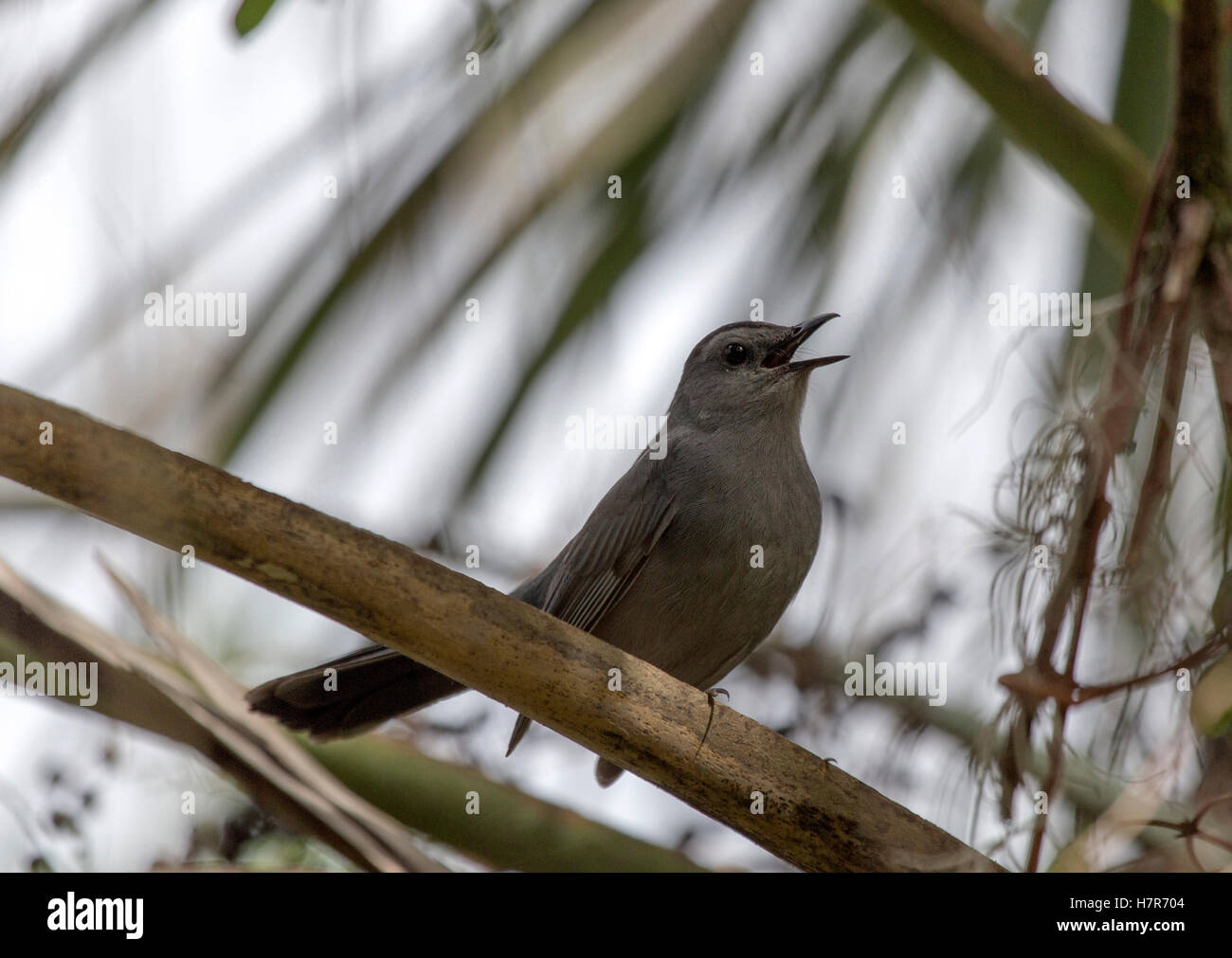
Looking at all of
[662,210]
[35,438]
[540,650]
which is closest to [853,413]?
[662,210]

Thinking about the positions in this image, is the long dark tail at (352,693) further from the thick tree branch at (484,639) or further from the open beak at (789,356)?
the open beak at (789,356)

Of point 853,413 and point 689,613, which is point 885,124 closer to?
Answer: point 853,413

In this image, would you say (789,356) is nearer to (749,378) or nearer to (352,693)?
(749,378)

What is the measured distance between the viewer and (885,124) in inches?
91.2

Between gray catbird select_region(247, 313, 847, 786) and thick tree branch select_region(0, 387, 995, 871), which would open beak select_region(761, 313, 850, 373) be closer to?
gray catbird select_region(247, 313, 847, 786)

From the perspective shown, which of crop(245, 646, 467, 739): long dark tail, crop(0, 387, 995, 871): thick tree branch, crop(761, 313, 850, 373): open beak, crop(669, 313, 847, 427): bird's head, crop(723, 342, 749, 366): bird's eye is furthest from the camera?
crop(723, 342, 749, 366): bird's eye

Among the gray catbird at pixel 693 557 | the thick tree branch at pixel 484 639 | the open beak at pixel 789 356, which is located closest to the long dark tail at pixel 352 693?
the gray catbird at pixel 693 557

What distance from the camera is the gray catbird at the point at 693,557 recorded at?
376 centimetres

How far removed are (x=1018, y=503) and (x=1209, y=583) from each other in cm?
35

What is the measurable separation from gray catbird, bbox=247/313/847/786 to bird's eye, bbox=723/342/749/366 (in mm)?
52

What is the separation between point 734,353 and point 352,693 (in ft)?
5.90

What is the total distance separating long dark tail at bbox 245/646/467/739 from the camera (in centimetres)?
346

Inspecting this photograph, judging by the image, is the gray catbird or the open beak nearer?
the gray catbird

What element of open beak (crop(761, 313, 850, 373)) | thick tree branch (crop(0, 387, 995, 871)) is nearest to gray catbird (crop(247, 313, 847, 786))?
open beak (crop(761, 313, 850, 373))
